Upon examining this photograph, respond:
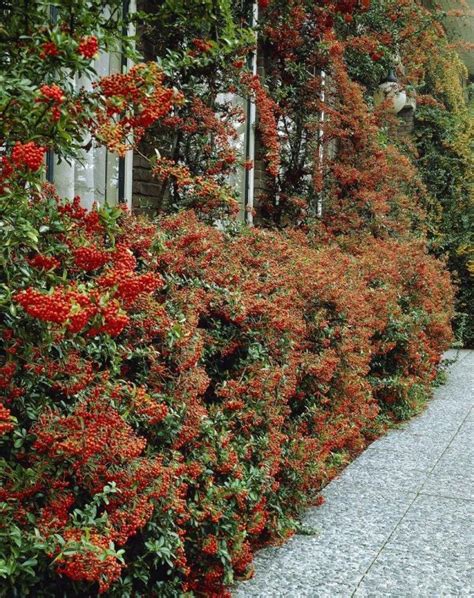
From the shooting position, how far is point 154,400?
260 centimetres

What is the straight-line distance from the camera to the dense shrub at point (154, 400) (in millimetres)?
2129

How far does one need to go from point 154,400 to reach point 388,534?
1544 mm

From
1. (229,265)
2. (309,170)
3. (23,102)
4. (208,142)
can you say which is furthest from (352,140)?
(23,102)

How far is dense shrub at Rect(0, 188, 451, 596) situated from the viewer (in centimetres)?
213

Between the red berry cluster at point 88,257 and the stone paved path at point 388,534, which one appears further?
the stone paved path at point 388,534

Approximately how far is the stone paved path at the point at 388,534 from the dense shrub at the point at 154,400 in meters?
0.16

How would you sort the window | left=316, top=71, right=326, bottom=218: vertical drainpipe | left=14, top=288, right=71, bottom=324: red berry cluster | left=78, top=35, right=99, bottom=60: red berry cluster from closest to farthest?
left=14, top=288, right=71, bottom=324: red berry cluster
left=78, top=35, right=99, bottom=60: red berry cluster
the window
left=316, top=71, right=326, bottom=218: vertical drainpipe

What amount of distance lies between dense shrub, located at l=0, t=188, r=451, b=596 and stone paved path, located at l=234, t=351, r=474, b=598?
0.16 m

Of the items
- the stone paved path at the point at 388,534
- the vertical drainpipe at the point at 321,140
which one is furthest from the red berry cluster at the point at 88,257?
the vertical drainpipe at the point at 321,140

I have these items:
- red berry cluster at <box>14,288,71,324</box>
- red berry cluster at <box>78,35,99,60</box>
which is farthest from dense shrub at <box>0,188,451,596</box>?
red berry cluster at <box>78,35,99,60</box>

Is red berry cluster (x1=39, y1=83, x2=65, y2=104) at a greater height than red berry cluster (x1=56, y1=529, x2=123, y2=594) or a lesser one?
greater

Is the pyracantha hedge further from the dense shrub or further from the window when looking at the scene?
the window

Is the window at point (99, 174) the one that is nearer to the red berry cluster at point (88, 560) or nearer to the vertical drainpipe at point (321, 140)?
the red berry cluster at point (88, 560)

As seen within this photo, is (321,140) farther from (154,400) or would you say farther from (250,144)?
(154,400)
